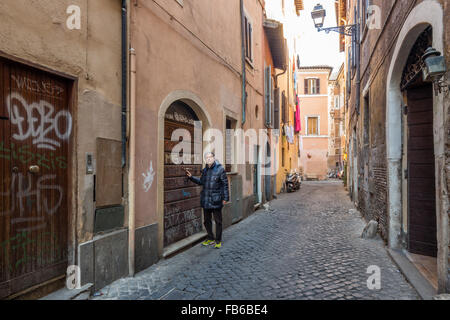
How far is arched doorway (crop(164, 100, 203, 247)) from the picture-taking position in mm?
5340

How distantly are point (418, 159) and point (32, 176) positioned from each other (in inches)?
198

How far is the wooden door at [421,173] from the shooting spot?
4.62 metres

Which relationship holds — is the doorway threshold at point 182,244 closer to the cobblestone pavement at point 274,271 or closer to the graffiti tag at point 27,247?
the cobblestone pavement at point 274,271

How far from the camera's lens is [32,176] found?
10.0 feet

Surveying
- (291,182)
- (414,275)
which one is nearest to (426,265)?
(414,275)

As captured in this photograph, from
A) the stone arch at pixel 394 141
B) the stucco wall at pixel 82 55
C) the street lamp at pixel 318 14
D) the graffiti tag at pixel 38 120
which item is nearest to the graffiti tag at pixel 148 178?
the stucco wall at pixel 82 55

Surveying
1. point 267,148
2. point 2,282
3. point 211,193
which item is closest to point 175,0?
point 211,193

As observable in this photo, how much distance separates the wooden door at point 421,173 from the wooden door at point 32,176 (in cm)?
472

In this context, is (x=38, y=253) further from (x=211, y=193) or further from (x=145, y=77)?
(x=211, y=193)

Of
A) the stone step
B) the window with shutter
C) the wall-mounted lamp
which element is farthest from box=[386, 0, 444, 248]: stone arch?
the window with shutter

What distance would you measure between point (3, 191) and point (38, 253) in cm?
72

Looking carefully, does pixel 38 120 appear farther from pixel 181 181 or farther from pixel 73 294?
pixel 181 181

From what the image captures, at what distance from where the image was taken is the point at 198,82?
20.5ft

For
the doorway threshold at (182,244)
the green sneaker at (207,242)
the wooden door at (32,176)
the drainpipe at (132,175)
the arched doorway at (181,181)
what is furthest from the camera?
the green sneaker at (207,242)
